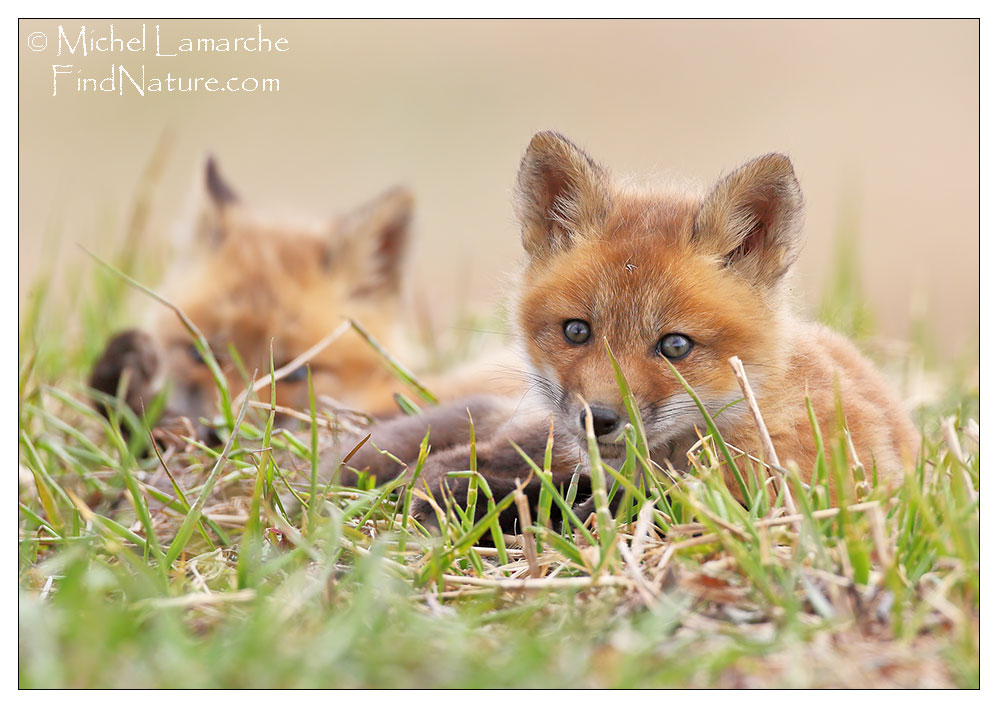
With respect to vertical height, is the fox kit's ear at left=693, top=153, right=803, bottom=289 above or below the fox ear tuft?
below

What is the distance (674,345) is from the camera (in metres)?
3.01

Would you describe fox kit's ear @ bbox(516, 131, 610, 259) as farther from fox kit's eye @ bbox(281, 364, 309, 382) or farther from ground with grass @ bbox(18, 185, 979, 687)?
fox kit's eye @ bbox(281, 364, 309, 382)

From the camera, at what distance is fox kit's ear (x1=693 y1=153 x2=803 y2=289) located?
305 cm

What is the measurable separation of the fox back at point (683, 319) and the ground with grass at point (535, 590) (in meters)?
0.17

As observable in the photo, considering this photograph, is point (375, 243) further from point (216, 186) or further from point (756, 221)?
point (756, 221)

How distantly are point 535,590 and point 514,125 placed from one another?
28.5 feet

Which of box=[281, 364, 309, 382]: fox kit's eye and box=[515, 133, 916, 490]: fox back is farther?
box=[281, 364, 309, 382]: fox kit's eye

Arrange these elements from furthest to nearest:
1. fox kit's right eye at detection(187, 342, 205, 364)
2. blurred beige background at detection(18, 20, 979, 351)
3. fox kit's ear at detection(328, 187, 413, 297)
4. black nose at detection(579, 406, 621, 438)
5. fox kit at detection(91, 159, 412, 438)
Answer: fox kit's ear at detection(328, 187, 413, 297), fox kit's right eye at detection(187, 342, 205, 364), fox kit at detection(91, 159, 412, 438), blurred beige background at detection(18, 20, 979, 351), black nose at detection(579, 406, 621, 438)

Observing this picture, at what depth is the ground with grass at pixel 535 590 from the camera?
1.89m

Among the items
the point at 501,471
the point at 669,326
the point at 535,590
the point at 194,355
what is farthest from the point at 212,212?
the point at 535,590

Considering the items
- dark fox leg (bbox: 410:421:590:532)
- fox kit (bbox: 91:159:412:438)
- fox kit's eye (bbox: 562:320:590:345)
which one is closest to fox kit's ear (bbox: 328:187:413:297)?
fox kit (bbox: 91:159:412:438)

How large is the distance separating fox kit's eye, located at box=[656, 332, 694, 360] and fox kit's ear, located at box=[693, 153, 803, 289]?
34 cm

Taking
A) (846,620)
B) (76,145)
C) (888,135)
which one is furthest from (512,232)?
(888,135)

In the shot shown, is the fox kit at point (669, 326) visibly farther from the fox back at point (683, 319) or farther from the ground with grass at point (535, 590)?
the ground with grass at point (535, 590)
